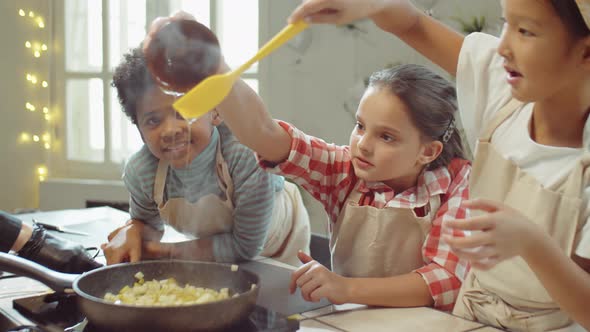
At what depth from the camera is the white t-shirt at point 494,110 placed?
1.01 metres

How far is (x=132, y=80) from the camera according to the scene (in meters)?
1.37

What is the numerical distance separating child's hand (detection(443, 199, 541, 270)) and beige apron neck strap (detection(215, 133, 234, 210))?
2.30 ft

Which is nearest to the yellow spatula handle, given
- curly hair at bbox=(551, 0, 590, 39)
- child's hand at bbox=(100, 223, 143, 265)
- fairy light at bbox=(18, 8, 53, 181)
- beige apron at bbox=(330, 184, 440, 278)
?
curly hair at bbox=(551, 0, 590, 39)

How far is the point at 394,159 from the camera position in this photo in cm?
120

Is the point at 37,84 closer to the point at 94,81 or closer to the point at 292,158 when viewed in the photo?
the point at 94,81

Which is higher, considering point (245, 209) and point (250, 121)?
point (250, 121)

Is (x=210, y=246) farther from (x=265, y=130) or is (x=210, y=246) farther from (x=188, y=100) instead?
(x=188, y=100)

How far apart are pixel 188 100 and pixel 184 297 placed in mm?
322

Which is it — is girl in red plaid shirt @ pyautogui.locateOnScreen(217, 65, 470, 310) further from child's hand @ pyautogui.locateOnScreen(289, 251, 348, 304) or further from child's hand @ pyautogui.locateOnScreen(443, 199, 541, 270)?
child's hand @ pyautogui.locateOnScreen(443, 199, 541, 270)

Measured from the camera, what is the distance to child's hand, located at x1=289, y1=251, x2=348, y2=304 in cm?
105

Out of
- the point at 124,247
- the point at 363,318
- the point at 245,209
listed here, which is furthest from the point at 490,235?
the point at 124,247

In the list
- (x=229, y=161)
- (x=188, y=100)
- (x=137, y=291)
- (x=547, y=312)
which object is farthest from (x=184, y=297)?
(x=547, y=312)

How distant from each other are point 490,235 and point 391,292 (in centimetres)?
34

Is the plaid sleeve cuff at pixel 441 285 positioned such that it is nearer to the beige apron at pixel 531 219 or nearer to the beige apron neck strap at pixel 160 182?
the beige apron at pixel 531 219
